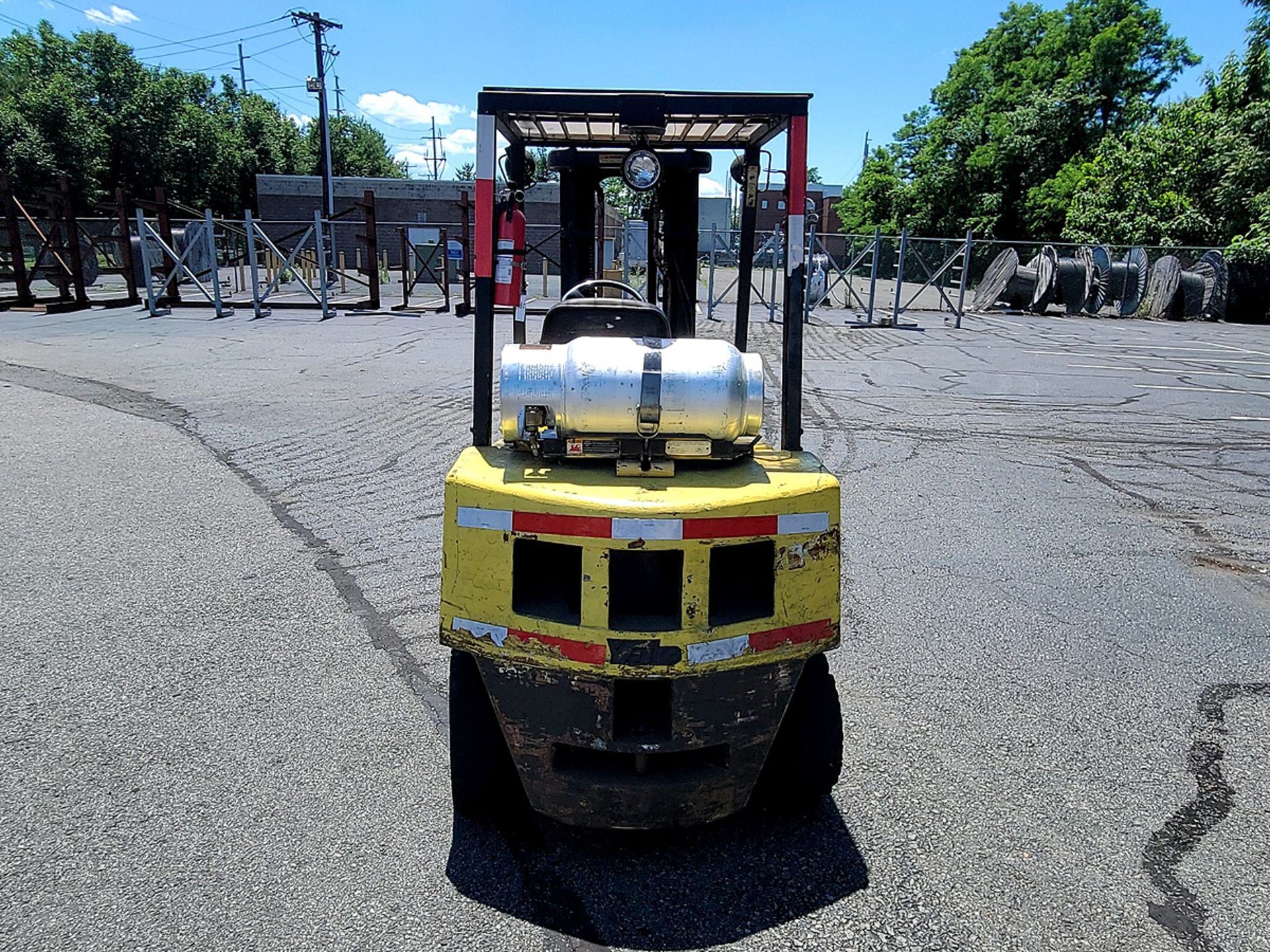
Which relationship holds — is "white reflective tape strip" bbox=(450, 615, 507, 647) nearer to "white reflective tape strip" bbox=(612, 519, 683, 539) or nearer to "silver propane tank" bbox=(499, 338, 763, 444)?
"white reflective tape strip" bbox=(612, 519, 683, 539)

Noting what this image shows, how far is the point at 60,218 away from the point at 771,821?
2422cm

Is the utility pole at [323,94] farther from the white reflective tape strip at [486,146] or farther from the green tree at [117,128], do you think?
the white reflective tape strip at [486,146]

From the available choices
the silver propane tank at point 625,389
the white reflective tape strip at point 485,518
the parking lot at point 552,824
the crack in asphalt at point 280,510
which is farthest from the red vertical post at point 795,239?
the crack in asphalt at point 280,510

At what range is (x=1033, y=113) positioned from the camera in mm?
39188

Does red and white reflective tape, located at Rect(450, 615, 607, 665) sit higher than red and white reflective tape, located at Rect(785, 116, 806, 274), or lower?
lower

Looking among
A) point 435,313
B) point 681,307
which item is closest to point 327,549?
point 681,307

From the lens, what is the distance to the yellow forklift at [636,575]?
2.75 meters

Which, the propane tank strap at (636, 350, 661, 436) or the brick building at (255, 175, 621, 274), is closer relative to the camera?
the propane tank strap at (636, 350, 661, 436)

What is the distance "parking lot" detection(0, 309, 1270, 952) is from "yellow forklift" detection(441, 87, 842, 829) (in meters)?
0.32

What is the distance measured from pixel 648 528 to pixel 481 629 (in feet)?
2.23

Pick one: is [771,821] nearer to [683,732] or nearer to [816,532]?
[683,732]

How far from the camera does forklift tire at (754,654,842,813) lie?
3.17 m

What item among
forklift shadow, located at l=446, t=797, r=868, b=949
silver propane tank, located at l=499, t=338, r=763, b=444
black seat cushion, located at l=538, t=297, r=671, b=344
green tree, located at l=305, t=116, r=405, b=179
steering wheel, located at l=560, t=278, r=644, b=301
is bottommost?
forklift shadow, located at l=446, t=797, r=868, b=949

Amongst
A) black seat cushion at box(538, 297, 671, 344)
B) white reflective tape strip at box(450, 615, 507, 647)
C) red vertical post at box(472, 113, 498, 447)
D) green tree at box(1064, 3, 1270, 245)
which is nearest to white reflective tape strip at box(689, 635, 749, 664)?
white reflective tape strip at box(450, 615, 507, 647)
